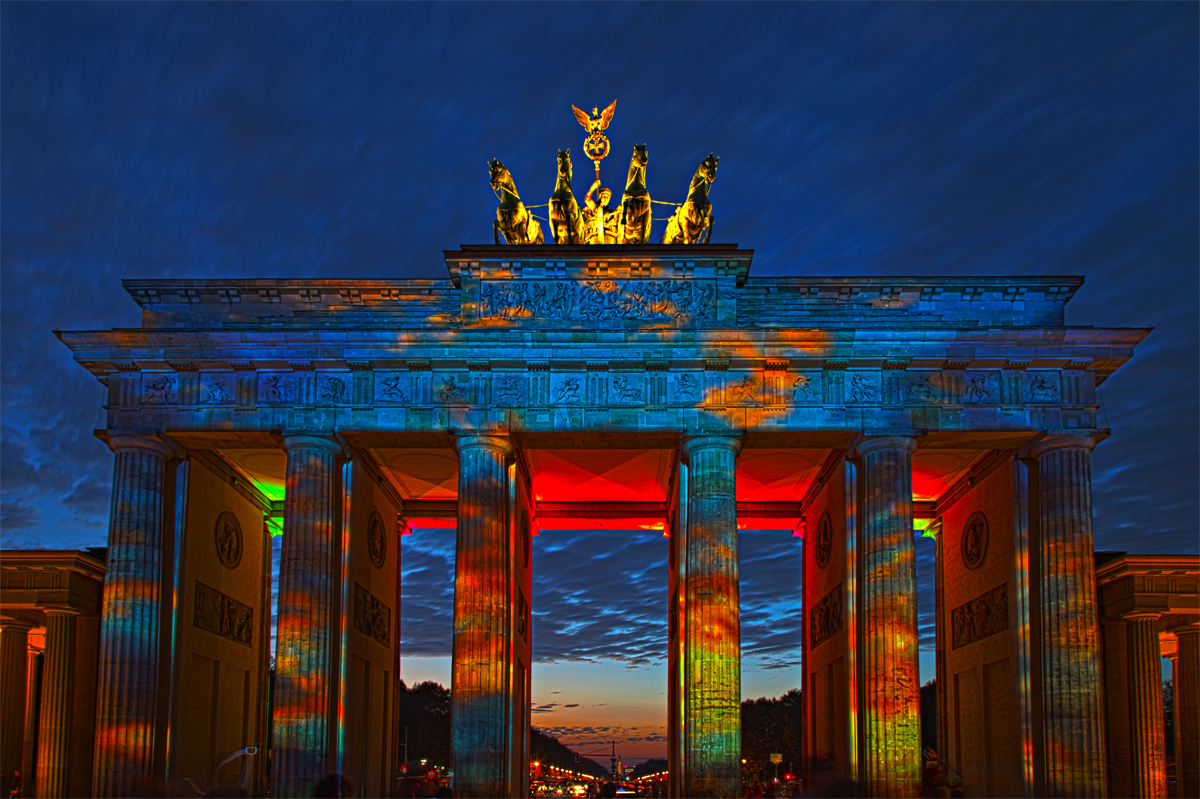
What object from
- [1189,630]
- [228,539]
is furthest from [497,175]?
[1189,630]

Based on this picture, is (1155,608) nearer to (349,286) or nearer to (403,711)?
(349,286)

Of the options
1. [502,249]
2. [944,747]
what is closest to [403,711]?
[944,747]

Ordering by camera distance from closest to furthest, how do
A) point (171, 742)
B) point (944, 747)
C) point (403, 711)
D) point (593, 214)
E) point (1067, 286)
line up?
point (171, 742) < point (1067, 286) < point (593, 214) < point (944, 747) < point (403, 711)

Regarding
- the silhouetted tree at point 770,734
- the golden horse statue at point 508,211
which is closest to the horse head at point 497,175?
the golden horse statue at point 508,211

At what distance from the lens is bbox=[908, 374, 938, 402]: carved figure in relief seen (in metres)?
28.9

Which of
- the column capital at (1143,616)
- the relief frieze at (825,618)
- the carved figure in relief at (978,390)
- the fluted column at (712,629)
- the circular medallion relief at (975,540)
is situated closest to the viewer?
the fluted column at (712,629)

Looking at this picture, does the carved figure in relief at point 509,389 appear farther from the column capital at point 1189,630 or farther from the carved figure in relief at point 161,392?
the column capital at point 1189,630

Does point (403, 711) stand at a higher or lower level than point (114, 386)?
lower

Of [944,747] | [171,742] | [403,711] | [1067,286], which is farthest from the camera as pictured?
[403,711]

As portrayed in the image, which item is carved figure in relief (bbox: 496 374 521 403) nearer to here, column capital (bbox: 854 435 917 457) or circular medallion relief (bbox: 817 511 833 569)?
column capital (bbox: 854 435 917 457)

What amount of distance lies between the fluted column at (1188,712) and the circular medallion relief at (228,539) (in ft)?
104

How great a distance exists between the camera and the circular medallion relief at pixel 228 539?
32.9 m

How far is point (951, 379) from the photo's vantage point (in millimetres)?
29000

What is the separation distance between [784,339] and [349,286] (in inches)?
489
